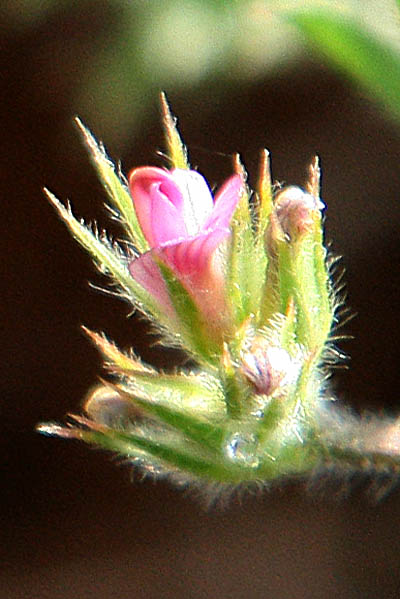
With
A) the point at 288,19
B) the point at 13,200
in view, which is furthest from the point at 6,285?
the point at 288,19

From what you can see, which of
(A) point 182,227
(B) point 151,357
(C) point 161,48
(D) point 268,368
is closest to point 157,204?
(A) point 182,227

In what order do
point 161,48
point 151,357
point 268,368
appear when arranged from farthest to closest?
point 151,357
point 161,48
point 268,368

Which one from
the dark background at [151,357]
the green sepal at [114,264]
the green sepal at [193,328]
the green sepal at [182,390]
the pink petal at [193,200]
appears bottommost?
the green sepal at [182,390]

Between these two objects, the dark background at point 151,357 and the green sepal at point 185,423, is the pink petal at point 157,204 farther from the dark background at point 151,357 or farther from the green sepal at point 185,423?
the dark background at point 151,357

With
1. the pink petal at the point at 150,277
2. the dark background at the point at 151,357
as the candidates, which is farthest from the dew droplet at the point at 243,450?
the dark background at the point at 151,357

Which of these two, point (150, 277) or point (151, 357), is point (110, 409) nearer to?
point (150, 277)

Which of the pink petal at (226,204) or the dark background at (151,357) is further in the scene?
the dark background at (151,357)
